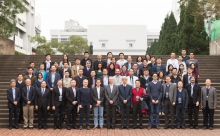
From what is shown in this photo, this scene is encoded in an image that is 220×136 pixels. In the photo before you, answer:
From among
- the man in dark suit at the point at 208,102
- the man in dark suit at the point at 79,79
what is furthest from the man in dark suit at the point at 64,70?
the man in dark suit at the point at 208,102

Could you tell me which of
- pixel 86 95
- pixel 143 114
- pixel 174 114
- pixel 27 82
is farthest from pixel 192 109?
pixel 27 82

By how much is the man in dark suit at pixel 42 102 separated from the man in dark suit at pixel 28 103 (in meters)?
0.18

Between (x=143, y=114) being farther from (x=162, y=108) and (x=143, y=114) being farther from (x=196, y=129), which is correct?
(x=196, y=129)

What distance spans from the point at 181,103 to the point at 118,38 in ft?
204

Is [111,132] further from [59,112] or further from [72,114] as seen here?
[59,112]

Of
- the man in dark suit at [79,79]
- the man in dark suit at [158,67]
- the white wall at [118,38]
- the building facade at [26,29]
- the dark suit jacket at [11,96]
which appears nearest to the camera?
the dark suit jacket at [11,96]

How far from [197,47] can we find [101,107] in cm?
2047

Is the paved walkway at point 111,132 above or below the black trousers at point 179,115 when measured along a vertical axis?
below

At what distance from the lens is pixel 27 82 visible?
43.7 feet

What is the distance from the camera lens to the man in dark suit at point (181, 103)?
13378 mm

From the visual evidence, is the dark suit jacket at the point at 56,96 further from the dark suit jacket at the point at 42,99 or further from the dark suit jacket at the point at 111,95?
the dark suit jacket at the point at 111,95

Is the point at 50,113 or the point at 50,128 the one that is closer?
the point at 50,128

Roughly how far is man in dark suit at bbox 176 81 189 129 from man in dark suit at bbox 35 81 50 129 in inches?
187

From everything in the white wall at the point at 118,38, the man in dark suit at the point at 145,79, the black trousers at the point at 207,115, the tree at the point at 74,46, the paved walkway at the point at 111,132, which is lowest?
the paved walkway at the point at 111,132
